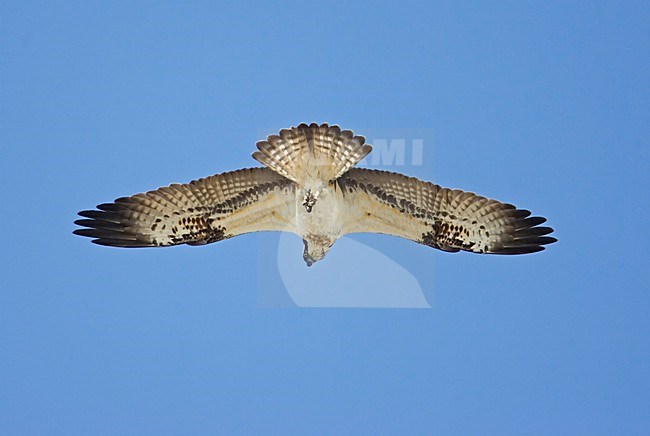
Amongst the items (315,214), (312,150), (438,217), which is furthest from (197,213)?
(438,217)

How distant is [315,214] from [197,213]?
126 cm

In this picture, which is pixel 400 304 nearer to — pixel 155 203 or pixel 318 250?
pixel 318 250

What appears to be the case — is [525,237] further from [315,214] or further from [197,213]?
[197,213]

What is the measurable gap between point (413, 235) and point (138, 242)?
2859 millimetres

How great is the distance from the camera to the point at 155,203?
13430mm

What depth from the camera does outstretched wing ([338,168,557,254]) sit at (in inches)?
516

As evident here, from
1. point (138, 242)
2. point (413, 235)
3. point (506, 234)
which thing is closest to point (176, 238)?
point (138, 242)

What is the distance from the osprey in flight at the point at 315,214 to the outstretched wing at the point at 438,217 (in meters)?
0.01

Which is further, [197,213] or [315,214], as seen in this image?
[197,213]

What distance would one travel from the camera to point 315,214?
13.1m

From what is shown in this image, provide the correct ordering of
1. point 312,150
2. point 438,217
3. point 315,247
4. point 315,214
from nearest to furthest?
point 312,150 → point 315,214 → point 438,217 → point 315,247

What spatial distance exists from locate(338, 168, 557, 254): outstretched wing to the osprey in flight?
0.03 feet

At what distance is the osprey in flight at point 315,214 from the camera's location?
516 inches

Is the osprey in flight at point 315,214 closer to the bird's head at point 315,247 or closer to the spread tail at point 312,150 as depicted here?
the bird's head at point 315,247
